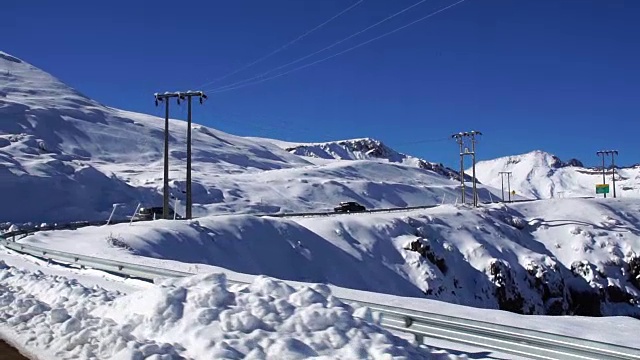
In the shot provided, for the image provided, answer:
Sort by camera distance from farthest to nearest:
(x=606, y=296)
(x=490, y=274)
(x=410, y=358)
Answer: (x=606, y=296) < (x=490, y=274) < (x=410, y=358)

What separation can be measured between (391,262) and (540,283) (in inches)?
499

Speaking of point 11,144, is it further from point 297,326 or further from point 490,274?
point 297,326

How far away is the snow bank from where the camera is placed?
602 centimetres

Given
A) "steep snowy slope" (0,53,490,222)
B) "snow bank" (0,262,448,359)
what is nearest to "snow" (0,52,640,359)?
"snow bank" (0,262,448,359)

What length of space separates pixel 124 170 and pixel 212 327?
277ft

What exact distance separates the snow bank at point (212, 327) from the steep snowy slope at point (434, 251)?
8.13m

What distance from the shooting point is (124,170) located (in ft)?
285

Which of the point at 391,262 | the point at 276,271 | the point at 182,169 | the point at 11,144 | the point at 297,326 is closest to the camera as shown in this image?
the point at 297,326

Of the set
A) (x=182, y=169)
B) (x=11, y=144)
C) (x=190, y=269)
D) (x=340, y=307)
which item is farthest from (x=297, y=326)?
(x=182, y=169)

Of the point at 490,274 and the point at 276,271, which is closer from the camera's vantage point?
the point at 276,271

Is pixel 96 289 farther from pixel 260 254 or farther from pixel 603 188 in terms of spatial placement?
pixel 603 188

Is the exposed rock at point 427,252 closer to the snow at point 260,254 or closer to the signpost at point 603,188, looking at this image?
the snow at point 260,254

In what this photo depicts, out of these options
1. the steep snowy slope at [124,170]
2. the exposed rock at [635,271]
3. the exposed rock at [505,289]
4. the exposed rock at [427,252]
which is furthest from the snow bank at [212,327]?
the exposed rock at [635,271]

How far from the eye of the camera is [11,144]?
77.9m
